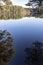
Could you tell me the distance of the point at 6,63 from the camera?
264 cm

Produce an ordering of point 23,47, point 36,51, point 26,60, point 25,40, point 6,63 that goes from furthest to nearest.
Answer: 1. point 25,40
2. point 23,47
3. point 36,51
4. point 26,60
5. point 6,63

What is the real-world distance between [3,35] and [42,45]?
892 millimetres

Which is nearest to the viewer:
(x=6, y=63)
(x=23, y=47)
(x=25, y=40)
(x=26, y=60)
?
(x=6, y=63)

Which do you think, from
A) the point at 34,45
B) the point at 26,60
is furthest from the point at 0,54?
the point at 34,45

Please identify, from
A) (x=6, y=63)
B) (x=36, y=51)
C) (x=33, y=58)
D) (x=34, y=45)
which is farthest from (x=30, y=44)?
(x=6, y=63)

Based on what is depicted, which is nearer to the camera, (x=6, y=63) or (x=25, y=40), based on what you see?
(x=6, y=63)

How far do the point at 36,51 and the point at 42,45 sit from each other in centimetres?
39

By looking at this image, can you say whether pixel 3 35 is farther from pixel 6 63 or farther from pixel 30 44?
pixel 6 63

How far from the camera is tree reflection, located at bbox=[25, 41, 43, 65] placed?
8.93 feet

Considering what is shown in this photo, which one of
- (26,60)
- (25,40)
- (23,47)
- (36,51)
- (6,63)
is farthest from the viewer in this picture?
(25,40)

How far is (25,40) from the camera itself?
3926 mm

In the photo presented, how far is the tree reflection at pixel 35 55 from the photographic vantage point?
272 centimetres

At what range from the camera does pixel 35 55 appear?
9.75 feet

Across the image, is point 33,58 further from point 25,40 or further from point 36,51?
point 25,40
